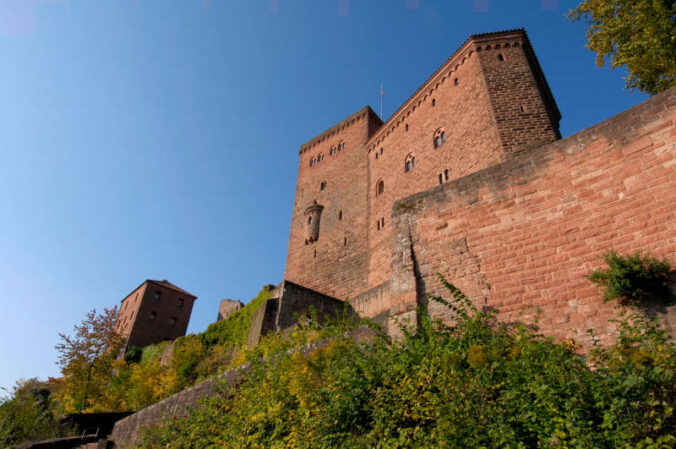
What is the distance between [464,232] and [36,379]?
41547mm

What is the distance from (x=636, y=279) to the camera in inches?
189

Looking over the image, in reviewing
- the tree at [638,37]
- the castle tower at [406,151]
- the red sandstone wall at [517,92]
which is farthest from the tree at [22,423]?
the tree at [638,37]

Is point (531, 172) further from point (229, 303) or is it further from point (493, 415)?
point (229, 303)

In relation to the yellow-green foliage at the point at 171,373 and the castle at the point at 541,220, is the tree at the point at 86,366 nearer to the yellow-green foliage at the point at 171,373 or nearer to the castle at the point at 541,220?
the yellow-green foliage at the point at 171,373

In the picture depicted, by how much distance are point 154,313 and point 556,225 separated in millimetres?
40691

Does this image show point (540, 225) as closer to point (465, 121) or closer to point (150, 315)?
point (465, 121)

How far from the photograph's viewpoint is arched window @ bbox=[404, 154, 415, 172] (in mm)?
19458

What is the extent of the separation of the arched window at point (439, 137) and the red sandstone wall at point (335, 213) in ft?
19.2

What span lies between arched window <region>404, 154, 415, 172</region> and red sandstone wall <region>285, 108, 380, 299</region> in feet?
11.6

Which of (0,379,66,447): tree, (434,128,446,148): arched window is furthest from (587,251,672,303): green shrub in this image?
(0,379,66,447): tree

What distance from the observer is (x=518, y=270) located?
6.08 metres

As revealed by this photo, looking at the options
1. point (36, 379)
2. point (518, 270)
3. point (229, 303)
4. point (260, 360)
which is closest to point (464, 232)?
point (518, 270)

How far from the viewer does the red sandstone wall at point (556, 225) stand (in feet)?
17.3

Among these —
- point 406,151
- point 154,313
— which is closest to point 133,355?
point 154,313
